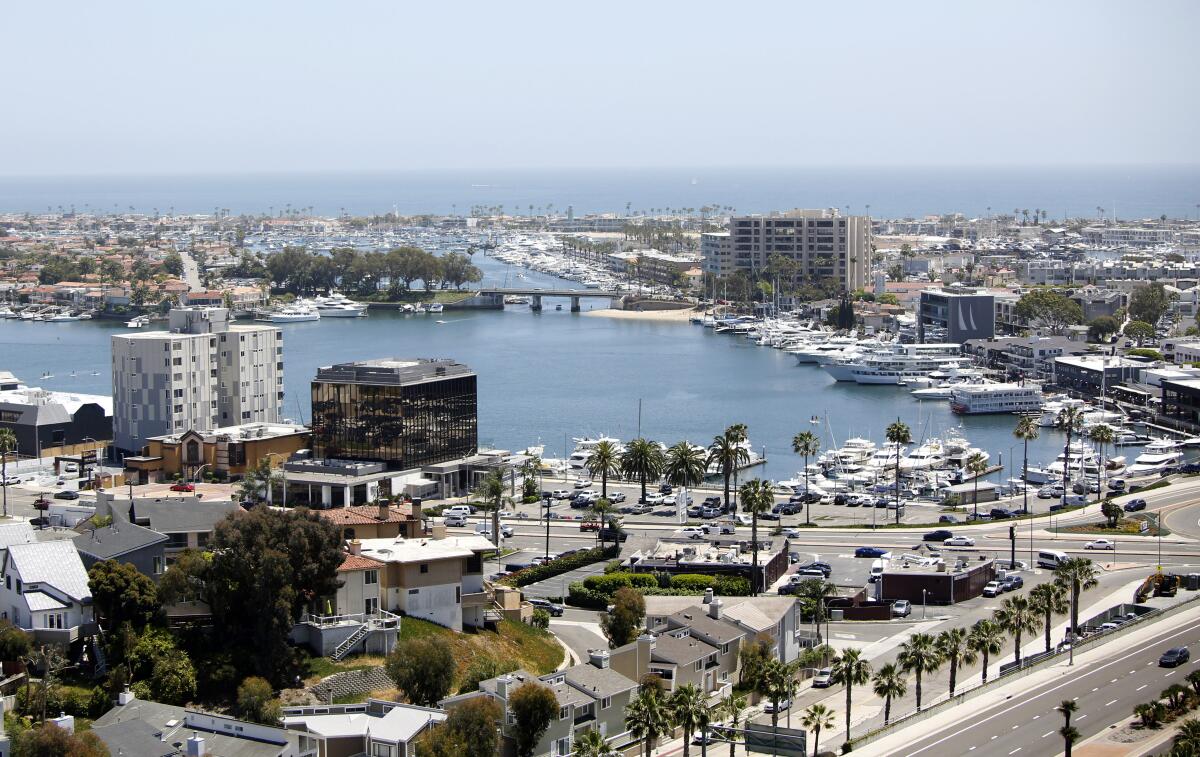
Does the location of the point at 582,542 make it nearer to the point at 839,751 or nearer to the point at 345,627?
the point at 345,627

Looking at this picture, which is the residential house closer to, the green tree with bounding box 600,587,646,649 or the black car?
the green tree with bounding box 600,587,646,649

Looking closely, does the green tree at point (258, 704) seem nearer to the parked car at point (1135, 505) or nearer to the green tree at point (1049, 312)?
the parked car at point (1135, 505)

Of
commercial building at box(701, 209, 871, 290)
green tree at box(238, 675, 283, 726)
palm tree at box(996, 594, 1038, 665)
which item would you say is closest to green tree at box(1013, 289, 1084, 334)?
commercial building at box(701, 209, 871, 290)

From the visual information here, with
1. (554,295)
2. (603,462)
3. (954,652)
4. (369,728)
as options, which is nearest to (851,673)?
(954,652)

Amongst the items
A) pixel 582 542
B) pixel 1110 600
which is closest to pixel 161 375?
pixel 582 542

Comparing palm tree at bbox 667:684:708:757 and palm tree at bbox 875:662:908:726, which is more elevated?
palm tree at bbox 667:684:708:757
